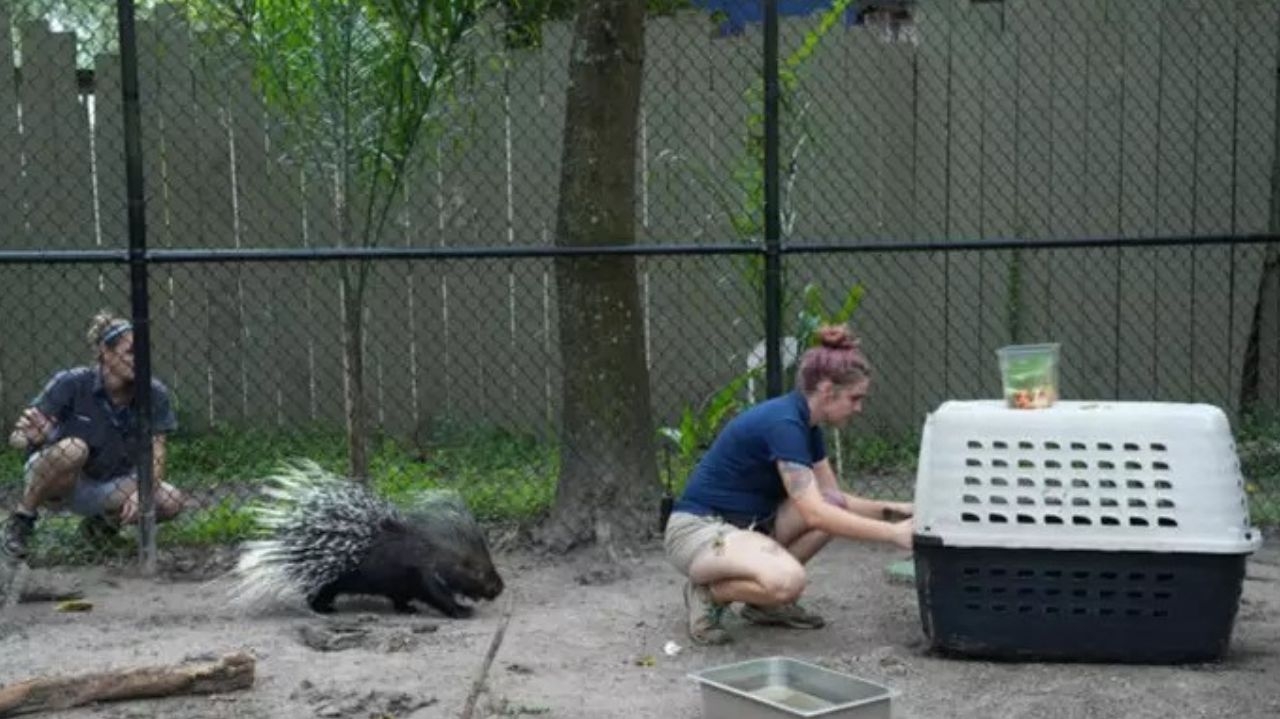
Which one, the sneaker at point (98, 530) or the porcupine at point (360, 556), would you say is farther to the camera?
the sneaker at point (98, 530)

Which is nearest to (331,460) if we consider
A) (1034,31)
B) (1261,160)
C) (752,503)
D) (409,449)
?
(409,449)

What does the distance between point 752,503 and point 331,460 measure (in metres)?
3.46

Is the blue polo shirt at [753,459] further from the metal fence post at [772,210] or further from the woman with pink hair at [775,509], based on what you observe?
the metal fence post at [772,210]

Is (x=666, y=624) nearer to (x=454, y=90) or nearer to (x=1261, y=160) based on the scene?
(x=454, y=90)

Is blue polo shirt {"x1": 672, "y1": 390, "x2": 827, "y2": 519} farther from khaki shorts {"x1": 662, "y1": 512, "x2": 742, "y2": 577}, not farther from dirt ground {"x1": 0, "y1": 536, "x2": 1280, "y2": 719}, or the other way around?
dirt ground {"x1": 0, "y1": 536, "x2": 1280, "y2": 719}

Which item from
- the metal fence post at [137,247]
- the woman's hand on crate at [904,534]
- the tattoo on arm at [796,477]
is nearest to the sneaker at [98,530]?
the metal fence post at [137,247]

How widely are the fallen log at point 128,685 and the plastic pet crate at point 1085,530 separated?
2.09 metres

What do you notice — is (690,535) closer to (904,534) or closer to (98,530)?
(904,534)

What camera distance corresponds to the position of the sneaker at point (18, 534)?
6.68m

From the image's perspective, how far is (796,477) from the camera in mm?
5172

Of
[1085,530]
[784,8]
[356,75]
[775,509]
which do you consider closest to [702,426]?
[775,509]

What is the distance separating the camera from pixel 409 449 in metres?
8.94

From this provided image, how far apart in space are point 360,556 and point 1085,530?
2518 millimetres

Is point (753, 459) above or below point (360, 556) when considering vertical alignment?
above
